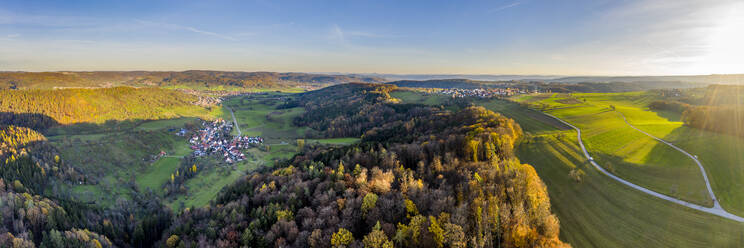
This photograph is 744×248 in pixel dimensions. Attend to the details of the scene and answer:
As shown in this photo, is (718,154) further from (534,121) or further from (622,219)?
(534,121)

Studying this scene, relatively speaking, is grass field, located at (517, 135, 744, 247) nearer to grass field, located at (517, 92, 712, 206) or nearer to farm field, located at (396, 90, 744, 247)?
farm field, located at (396, 90, 744, 247)

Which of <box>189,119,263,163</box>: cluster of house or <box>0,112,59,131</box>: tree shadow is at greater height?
<box>0,112,59,131</box>: tree shadow

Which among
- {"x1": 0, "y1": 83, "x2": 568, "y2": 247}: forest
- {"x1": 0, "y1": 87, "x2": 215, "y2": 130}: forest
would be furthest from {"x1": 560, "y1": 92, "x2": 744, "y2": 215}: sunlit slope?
{"x1": 0, "y1": 87, "x2": 215, "y2": 130}: forest

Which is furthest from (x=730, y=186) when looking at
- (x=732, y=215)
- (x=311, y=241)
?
(x=311, y=241)

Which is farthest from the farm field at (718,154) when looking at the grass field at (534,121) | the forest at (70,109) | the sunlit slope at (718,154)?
the forest at (70,109)

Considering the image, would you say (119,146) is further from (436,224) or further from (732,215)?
(732,215)

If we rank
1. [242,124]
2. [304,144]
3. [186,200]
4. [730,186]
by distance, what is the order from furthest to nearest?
[242,124]
[304,144]
[186,200]
[730,186]

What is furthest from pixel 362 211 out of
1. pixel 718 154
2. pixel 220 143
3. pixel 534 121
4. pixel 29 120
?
pixel 29 120
